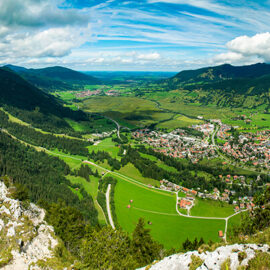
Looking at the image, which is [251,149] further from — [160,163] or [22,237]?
[22,237]

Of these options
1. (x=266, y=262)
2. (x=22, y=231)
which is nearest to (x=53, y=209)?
(x=22, y=231)

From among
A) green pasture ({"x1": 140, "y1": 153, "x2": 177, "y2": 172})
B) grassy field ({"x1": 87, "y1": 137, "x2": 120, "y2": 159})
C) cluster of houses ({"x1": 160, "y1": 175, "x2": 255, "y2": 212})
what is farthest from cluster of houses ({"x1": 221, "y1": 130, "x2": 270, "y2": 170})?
grassy field ({"x1": 87, "y1": 137, "x2": 120, "y2": 159})

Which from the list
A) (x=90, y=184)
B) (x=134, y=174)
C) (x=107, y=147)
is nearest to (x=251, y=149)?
(x=134, y=174)

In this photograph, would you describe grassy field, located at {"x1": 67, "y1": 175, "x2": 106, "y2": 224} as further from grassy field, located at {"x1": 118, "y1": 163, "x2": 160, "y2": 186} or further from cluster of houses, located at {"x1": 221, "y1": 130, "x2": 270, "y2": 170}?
cluster of houses, located at {"x1": 221, "y1": 130, "x2": 270, "y2": 170}

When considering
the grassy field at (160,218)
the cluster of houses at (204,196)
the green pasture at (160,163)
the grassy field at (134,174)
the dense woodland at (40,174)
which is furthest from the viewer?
the green pasture at (160,163)

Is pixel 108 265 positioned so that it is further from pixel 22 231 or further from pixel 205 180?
pixel 205 180

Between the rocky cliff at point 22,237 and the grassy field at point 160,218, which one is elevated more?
the rocky cliff at point 22,237

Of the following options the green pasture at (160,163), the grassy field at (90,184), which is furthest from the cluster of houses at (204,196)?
the grassy field at (90,184)

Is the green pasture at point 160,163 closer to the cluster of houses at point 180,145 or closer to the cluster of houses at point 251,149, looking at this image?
the cluster of houses at point 180,145
